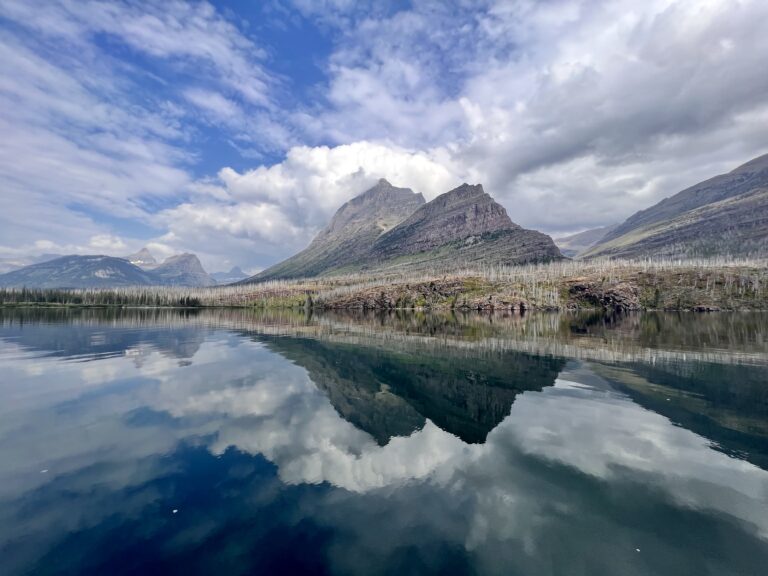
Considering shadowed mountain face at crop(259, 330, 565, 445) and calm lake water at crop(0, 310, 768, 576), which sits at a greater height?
calm lake water at crop(0, 310, 768, 576)

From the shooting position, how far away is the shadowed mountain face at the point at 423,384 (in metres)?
30.3

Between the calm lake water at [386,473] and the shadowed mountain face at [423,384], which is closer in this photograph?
the calm lake water at [386,473]

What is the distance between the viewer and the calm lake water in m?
14.0

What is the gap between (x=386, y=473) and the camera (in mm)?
21500

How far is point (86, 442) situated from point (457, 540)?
25939mm

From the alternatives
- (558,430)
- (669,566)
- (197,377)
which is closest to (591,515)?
(669,566)

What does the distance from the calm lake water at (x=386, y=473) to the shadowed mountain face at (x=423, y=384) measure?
14.9 inches

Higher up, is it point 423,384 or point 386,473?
point 386,473

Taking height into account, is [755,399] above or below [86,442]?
below

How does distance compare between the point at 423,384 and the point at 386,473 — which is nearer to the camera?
the point at 386,473

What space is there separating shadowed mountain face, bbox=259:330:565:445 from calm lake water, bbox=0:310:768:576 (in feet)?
1.24

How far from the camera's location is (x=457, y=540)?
14.9 metres

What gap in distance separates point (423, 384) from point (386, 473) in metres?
22.0

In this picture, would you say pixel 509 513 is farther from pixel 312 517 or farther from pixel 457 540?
pixel 312 517
